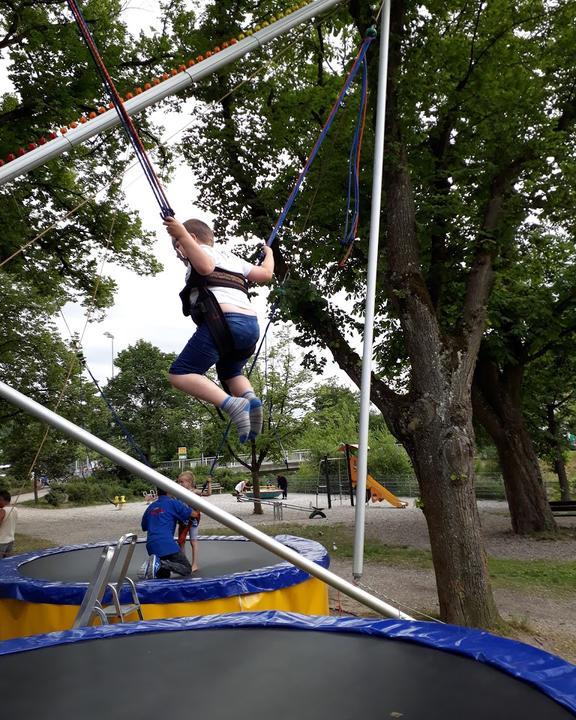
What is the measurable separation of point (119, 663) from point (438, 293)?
193 inches

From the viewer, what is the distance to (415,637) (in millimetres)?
2424

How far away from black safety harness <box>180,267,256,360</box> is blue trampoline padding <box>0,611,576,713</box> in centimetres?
138

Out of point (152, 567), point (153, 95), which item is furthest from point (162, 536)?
point (153, 95)

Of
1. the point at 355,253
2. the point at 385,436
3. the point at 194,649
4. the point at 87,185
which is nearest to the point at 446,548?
the point at 194,649

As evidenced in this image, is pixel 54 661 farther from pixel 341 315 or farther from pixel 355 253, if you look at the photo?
pixel 341 315

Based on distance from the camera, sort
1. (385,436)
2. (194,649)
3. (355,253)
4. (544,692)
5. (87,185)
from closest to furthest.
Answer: (544,692) < (194,649) < (355,253) < (87,185) < (385,436)

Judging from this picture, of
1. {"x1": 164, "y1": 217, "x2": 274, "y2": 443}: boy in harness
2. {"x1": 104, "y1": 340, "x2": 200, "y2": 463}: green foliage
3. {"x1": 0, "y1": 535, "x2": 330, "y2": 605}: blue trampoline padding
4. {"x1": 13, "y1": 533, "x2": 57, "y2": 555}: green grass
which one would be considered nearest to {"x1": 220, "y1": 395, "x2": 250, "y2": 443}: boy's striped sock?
{"x1": 164, "y1": 217, "x2": 274, "y2": 443}: boy in harness

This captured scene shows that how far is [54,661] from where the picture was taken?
245cm

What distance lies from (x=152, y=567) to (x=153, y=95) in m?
3.16

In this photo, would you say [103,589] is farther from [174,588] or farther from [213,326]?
[213,326]

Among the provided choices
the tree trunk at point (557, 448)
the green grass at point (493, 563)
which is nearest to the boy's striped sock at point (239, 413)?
the green grass at point (493, 563)

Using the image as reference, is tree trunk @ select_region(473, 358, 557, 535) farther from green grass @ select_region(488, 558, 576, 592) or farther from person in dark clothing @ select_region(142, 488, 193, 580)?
person in dark clothing @ select_region(142, 488, 193, 580)

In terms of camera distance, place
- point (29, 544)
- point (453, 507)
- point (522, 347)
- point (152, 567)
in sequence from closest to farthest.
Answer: point (152, 567)
point (453, 507)
point (522, 347)
point (29, 544)

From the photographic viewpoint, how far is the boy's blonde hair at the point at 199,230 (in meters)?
2.84
